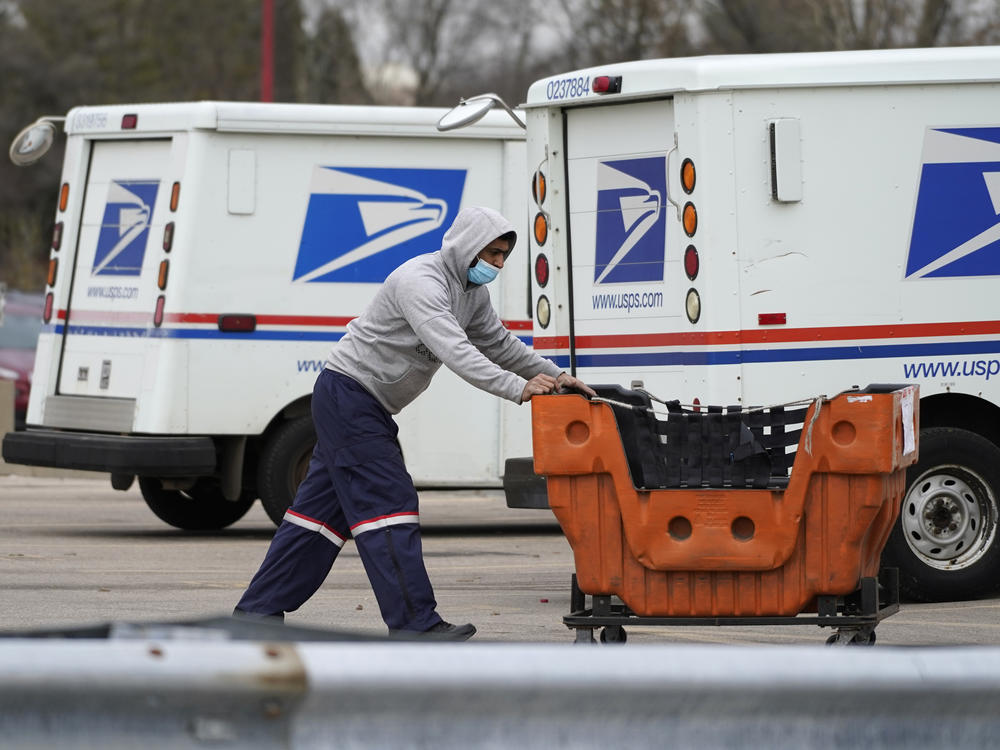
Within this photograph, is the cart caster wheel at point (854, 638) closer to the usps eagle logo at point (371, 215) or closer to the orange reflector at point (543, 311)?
the orange reflector at point (543, 311)

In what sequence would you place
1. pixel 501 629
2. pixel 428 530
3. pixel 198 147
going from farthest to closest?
1. pixel 428 530
2. pixel 198 147
3. pixel 501 629

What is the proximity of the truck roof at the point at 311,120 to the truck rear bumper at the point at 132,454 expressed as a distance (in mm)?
1985

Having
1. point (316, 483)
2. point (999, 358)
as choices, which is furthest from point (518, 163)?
point (316, 483)

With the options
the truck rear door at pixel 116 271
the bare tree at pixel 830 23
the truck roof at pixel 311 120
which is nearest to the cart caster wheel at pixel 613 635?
the truck roof at pixel 311 120

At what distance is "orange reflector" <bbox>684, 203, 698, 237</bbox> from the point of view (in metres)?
8.66

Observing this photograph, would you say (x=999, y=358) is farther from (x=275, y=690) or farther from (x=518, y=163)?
(x=275, y=690)

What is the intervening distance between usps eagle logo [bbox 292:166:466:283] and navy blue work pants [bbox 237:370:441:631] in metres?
4.95

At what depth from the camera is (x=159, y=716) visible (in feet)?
9.08

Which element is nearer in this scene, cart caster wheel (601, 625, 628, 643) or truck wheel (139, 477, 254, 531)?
cart caster wheel (601, 625, 628, 643)

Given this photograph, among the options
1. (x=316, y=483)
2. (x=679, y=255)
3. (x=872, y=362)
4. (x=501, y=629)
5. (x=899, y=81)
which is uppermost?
(x=899, y=81)

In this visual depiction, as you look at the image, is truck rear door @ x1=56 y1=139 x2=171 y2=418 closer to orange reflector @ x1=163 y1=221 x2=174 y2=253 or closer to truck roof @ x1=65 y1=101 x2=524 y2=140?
orange reflector @ x1=163 y1=221 x2=174 y2=253

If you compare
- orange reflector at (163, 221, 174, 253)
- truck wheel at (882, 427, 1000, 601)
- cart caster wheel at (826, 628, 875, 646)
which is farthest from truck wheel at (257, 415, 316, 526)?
cart caster wheel at (826, 628, 875, 646)

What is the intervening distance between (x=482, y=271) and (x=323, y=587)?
336 cm

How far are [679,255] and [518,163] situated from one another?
3056 mm
